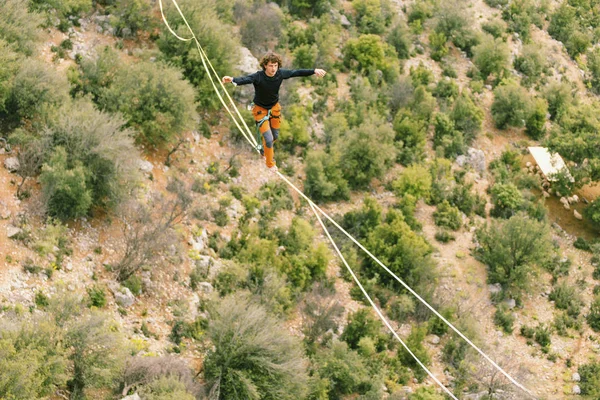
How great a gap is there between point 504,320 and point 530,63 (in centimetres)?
1954

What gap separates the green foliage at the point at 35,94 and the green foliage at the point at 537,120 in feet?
75.9

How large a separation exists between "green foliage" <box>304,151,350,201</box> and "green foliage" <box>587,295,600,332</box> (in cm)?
1033

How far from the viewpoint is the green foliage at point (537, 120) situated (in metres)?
33.8

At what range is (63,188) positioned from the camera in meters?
19.1

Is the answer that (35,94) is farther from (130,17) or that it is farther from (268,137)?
(268,137)

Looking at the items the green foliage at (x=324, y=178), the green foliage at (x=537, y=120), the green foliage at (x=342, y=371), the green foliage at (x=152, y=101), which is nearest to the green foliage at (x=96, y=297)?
the green foliage at (x=342, y=371)

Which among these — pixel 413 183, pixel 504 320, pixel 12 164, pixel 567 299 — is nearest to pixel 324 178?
pixel 413 183

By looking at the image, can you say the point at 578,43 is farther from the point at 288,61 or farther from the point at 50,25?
the point at 50,25

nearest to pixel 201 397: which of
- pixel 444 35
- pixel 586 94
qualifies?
pixel 444 35

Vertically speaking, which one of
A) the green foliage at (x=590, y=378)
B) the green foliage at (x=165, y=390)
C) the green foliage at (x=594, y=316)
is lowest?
the green foliage at (x=594, y=316)

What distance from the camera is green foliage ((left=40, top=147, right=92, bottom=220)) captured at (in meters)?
19.3

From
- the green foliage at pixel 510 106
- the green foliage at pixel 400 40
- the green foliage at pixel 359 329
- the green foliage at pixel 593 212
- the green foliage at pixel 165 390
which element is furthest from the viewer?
the green foliage at pixel 400 40

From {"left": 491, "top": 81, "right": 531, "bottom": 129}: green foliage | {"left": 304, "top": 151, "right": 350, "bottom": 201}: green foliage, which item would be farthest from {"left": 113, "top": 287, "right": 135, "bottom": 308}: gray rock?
{"left": 491, "top": 81, "right": 531, "bottom": 129}: green foliage

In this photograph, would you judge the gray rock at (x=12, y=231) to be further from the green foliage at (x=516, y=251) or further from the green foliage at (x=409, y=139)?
the green foliage at (x=409, y=139)
